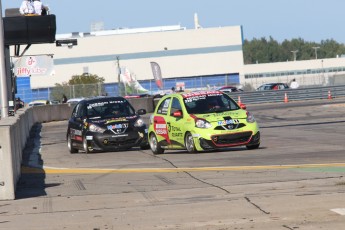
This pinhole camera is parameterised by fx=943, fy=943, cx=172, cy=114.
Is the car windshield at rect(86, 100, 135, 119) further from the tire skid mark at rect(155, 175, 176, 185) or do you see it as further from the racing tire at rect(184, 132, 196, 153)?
the tire skid mark at rect(155, 175, 176, 185)

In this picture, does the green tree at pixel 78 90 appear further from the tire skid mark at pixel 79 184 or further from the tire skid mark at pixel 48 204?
the tire skid mark at pixel 48 204

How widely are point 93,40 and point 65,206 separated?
11062 centimetres

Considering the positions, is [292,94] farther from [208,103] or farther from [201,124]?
[201,124]

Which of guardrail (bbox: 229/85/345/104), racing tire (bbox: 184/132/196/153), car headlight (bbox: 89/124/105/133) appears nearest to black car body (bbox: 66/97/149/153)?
car headlight (bbox: 89/124/105/133)

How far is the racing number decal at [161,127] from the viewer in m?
22.1

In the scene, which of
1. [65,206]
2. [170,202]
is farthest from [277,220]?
[65,206]

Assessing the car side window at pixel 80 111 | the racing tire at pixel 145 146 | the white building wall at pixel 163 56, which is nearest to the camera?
the racing tire at pixel 145 146

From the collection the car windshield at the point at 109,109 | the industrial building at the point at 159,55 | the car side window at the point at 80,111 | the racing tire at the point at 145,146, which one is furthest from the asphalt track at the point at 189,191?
the industrial building at the point at 159,55

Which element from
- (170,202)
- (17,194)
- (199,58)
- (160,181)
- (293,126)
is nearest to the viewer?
(170,202)

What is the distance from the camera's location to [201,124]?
68.5ft

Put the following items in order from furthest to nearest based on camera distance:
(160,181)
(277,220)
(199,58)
A: 1. (199,58)
2. (160,181)
3. (277,220)

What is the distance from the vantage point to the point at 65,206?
12.1 metres

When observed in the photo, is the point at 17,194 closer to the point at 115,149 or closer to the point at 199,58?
the point at 115,149

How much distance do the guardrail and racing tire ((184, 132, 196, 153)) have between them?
1681 inches
